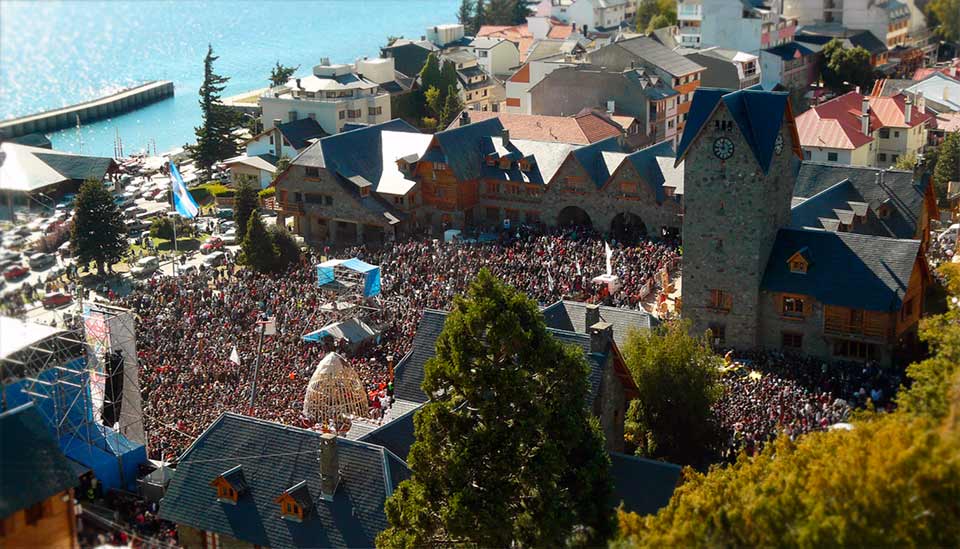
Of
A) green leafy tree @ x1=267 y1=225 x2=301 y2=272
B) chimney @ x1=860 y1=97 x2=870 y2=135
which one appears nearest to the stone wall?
green leafy tree @ x1=267 y1=225 x2=301 y2=272

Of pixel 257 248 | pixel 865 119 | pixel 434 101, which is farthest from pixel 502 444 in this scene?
pixel 434 101

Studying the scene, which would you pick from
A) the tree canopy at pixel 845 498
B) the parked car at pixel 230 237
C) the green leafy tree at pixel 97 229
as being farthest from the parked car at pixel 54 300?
the parked car at pixel 230 237

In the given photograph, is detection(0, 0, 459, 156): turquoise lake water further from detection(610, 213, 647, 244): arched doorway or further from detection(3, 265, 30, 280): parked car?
detection(3, 265, 30, 280): parked car

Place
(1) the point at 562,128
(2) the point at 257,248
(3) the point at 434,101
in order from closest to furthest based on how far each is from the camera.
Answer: (2) the point at 257,248 → (1) the point at 562,128 → (3) the point at 434,101

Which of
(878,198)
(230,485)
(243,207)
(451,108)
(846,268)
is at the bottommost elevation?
(451,108)

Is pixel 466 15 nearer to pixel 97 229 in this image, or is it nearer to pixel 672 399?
pixel 97 229

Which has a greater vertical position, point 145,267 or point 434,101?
point 434,101

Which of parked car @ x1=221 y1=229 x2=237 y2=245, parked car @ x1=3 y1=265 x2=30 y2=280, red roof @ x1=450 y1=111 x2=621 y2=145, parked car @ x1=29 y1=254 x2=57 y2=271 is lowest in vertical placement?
parked car @ x1=221 y1=229 x2=237 y2=245
